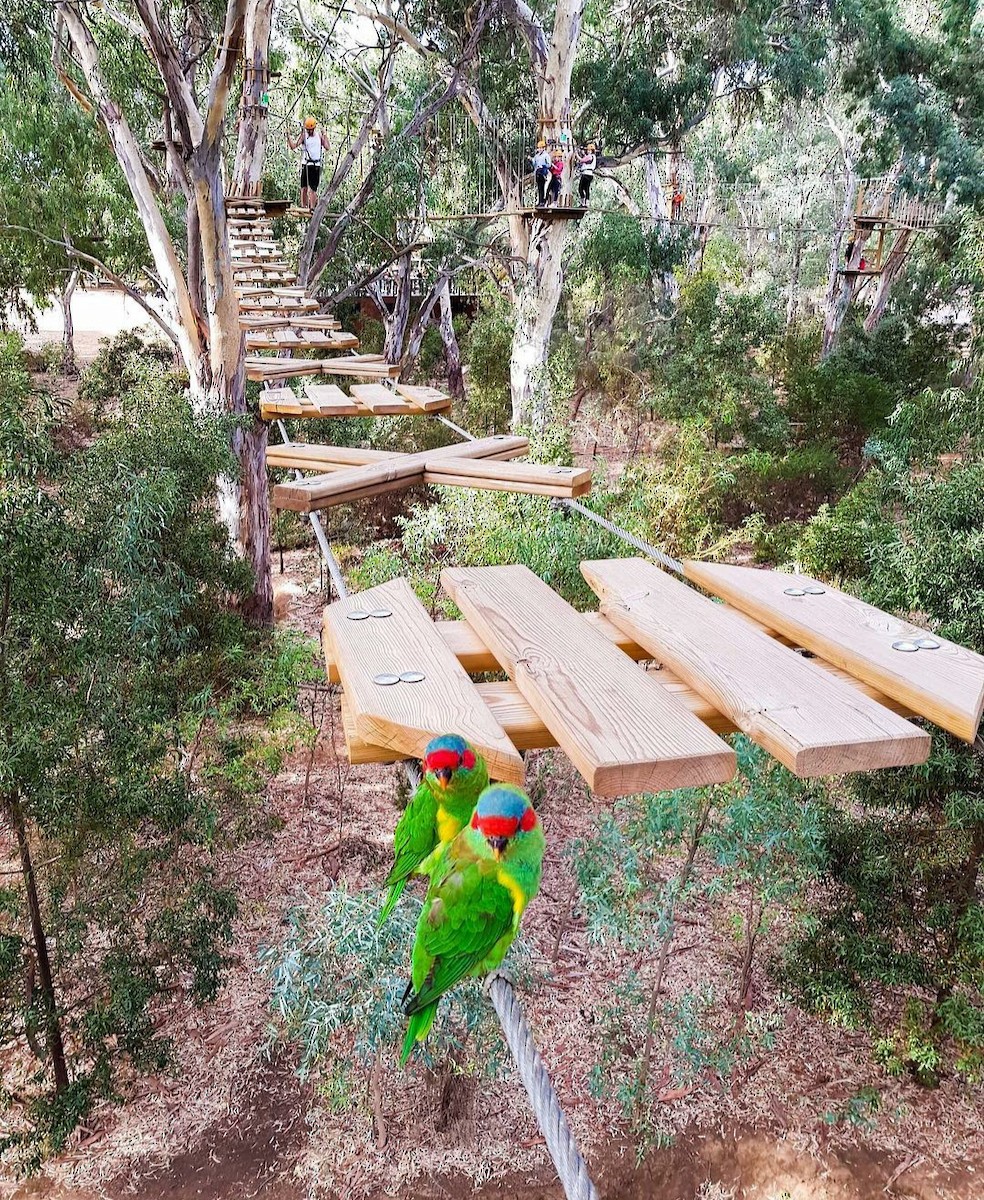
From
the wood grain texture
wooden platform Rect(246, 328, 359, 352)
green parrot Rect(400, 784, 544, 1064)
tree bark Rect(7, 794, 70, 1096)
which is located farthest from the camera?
wooden platform Rect(246, 328, 359, 352)

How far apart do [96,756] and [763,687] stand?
3116mm

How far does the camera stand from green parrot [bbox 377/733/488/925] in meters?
0.87

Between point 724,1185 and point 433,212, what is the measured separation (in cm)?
1239

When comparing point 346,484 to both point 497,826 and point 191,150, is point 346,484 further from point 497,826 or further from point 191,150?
point 191,150

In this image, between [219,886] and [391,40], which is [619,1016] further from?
[391,40]

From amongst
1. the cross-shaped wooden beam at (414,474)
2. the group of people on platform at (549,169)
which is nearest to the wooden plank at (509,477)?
the cross-shaped wooden beam at (414,474)

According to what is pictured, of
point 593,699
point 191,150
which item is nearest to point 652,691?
point 593,699

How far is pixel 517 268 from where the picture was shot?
10.6 meters

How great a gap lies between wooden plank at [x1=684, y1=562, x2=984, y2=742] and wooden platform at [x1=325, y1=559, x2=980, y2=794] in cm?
2

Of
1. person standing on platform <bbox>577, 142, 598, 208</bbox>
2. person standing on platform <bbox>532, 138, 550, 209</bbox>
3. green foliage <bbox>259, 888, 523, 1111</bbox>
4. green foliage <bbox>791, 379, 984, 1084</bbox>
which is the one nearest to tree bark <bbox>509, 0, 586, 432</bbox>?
person standing on platform <bbox>577, 142, 598, 208</bbox>

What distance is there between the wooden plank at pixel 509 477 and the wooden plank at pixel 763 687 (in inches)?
33.5

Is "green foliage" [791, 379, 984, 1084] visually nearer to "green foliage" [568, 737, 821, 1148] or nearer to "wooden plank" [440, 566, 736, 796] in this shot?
"green foliage" [568, 737, 821, 1148]

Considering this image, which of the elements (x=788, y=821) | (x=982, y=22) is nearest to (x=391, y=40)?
(x=982, y=22)

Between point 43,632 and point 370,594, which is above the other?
point 370,594
